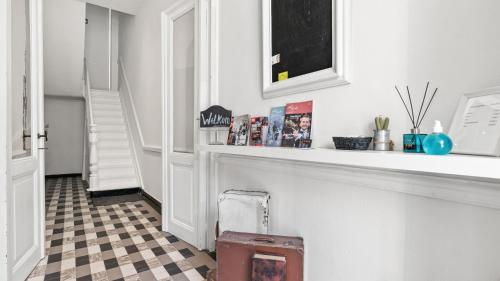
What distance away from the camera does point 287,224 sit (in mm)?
1663

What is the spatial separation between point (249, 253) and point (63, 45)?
564cm

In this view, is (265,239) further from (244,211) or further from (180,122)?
(180,122)

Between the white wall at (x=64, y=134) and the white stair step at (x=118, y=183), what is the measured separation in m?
3.23

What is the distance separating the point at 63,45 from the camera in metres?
4.97

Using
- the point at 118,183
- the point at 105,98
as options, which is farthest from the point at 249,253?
the point at 105,98

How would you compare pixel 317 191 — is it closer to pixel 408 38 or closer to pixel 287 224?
pixel 287 224

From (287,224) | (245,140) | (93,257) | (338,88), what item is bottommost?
(93,257)

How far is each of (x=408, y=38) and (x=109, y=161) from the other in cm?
492

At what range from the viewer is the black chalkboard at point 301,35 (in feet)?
4.49

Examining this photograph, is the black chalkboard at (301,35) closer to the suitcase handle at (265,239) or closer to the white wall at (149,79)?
the suitcase handle at (265,239)

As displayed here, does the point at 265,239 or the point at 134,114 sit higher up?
the point at 134,114

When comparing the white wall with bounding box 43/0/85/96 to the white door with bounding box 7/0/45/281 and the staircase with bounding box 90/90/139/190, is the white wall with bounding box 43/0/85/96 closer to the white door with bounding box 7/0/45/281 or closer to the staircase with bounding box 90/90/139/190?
the staircase with bounding box 90/90/139/190

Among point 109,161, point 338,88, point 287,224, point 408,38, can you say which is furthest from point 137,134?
point 408,38

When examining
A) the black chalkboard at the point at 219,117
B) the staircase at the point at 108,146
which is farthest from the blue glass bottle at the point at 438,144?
the staircase at the point at 108,146
